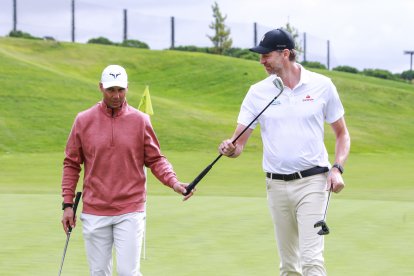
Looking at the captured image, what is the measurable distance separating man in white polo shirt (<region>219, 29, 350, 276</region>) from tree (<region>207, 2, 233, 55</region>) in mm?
79548

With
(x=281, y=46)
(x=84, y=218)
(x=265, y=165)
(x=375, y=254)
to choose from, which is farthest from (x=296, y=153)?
(x=375, y=254)

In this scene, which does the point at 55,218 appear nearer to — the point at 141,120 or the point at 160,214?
the point at 160,214

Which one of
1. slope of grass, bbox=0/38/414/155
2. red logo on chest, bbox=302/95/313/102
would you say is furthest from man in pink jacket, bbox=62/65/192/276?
slope of grass, bbox=0/38/414/155

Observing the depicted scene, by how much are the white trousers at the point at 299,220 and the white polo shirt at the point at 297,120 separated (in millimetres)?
138

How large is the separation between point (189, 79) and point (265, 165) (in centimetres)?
6616

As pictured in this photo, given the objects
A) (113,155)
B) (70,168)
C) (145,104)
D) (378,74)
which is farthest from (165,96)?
(113,155)

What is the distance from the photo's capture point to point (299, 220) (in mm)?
7906

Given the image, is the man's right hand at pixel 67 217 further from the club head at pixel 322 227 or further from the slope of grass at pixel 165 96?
the slope of grass at pixel 165 96

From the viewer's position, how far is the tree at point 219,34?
87188mm

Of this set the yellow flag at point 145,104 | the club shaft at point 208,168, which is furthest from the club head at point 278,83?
the yellow flag at point 145,104

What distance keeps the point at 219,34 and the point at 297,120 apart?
267ft

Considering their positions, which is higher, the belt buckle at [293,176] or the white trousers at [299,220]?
the belt buckle at [293,176]

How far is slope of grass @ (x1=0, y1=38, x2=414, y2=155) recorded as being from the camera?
46.3m

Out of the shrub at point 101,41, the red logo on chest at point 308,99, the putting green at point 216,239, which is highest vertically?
the shrub at point 101,41
